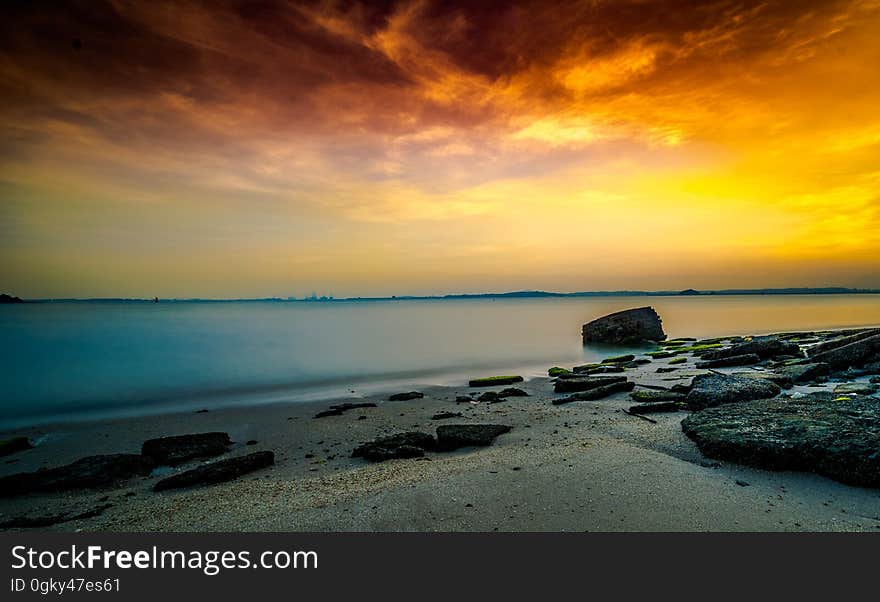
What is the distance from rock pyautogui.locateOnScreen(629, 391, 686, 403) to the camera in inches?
395

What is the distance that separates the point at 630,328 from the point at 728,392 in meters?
23.7

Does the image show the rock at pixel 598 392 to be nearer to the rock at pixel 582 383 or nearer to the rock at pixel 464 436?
the rock at pixel 582 383

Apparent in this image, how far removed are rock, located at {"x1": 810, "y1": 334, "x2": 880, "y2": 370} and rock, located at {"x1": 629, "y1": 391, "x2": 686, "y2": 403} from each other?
522cm

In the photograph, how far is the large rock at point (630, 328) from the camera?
101 ft

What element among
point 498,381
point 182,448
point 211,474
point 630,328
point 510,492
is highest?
point 630,328

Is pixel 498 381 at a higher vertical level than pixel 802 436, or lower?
lower

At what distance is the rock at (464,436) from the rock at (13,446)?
33.7 ft

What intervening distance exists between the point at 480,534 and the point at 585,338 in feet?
105

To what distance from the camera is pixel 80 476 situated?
24.7ft

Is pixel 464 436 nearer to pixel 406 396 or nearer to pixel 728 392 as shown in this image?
pixel 728 392

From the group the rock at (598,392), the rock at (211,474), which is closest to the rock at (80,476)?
the rock at (211,474)

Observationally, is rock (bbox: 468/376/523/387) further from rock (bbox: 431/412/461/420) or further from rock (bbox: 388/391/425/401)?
rock (bbox: 431/412/461/420)

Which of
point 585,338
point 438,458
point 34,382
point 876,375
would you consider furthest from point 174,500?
point 585,338

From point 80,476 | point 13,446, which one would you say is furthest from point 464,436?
point 13,446
